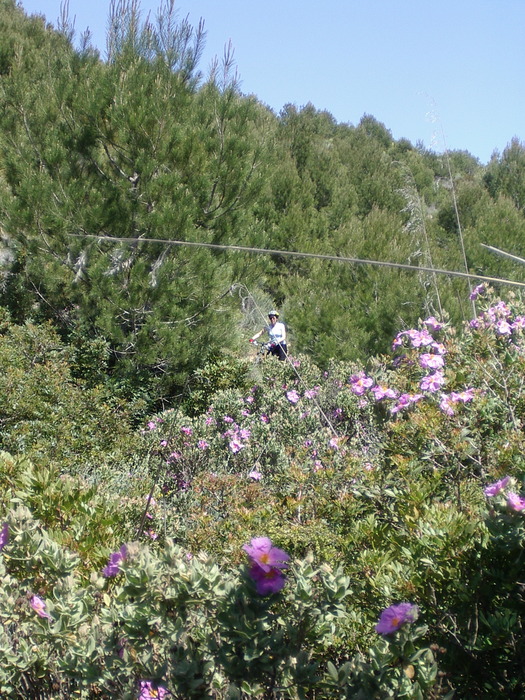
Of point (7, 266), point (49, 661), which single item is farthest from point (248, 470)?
point (7, 266)

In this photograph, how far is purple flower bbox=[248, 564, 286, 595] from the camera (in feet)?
3.75

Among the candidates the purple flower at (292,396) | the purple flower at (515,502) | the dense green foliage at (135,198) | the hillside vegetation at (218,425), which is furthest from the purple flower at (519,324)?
the dense green foliage at (135,198)

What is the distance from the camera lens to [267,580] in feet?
3.78

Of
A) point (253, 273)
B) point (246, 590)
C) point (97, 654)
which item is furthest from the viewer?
point (253, 273)

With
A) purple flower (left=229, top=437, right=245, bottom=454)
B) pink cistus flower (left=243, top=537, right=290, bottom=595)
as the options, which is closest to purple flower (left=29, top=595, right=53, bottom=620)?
pink cistus flower (left=243, top=537, right=290, bottom=595)

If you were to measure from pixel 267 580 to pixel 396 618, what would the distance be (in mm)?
240

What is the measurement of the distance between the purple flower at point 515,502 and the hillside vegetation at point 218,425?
A: 35 mm

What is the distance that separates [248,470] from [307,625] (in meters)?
2.99

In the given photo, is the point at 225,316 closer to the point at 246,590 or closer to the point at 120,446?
the point at 120,446

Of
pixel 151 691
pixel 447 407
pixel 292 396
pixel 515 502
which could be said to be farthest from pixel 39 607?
pixel 292 396

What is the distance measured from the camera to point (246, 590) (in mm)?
1152

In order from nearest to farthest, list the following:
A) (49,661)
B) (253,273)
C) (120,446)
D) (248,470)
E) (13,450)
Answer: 1. (49,661)
2. (248,470)
3. (13,450)
4. (120,446)
5. (253,273)

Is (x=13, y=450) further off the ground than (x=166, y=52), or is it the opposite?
(x=166, y=52)

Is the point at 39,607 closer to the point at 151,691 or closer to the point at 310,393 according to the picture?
the point at 151,691
